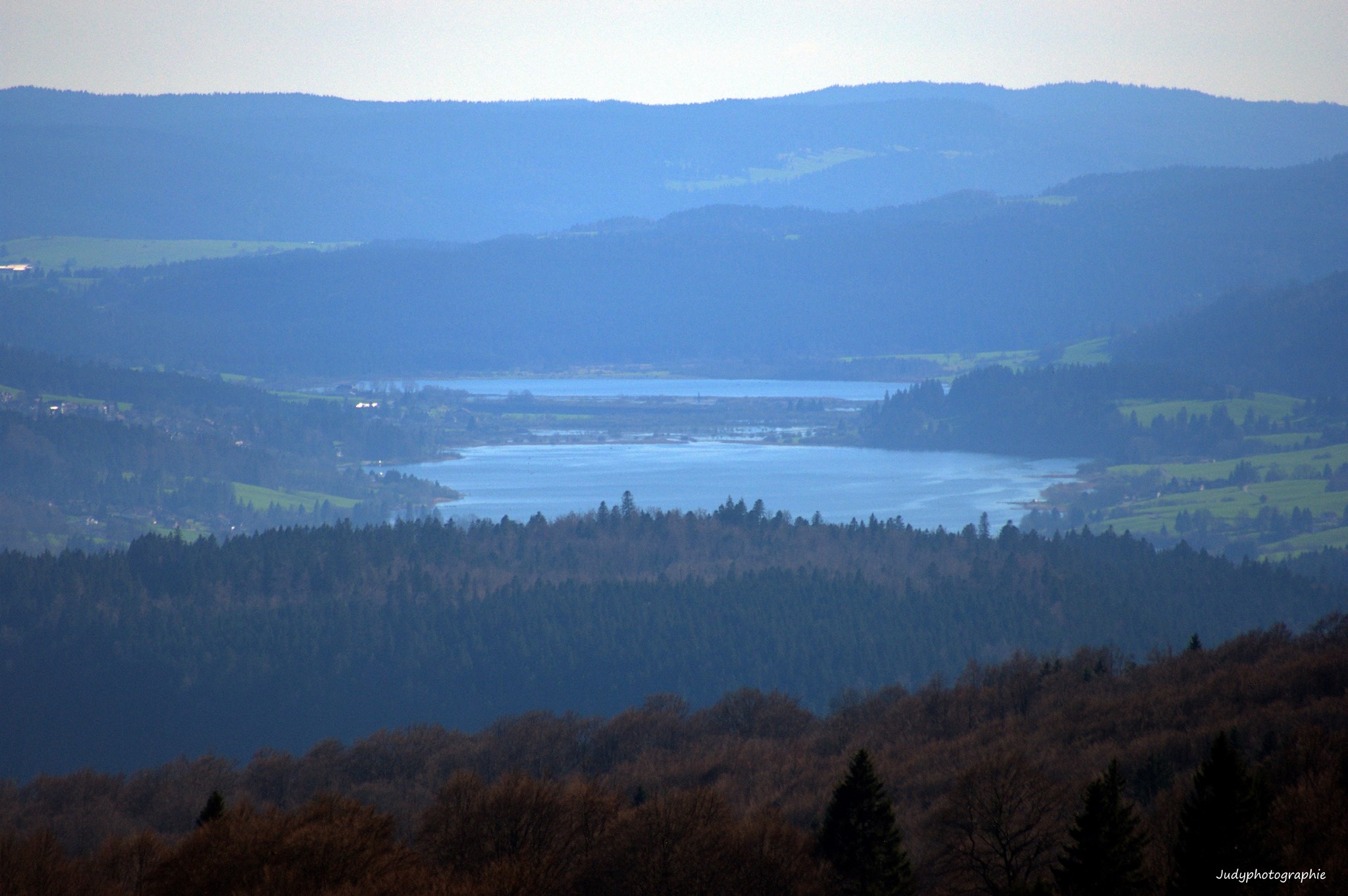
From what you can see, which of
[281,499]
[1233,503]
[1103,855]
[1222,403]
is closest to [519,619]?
[1103,855]

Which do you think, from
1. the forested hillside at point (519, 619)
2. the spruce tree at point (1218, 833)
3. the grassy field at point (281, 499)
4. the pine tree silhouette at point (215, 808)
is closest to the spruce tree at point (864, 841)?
the spruce tree at point (1218, 833)

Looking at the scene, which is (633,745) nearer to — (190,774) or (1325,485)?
(190,774)

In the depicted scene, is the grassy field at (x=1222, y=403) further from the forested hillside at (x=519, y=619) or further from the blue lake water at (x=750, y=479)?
the forested hillside at (x=519, y=619)

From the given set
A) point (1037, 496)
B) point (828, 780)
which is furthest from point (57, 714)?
point (1037, 496)

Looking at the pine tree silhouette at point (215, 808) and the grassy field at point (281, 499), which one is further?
the grassy field at point (281, 499)

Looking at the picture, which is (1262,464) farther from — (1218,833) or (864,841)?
(1218,833)

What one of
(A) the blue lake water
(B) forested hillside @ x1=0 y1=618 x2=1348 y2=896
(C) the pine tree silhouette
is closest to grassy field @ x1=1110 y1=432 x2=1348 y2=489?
(A) the blue lake water
